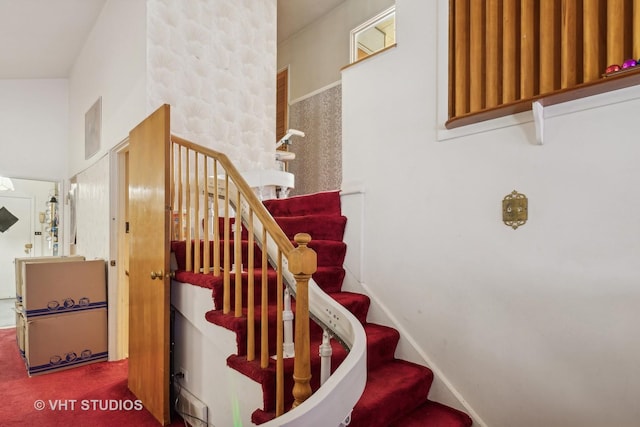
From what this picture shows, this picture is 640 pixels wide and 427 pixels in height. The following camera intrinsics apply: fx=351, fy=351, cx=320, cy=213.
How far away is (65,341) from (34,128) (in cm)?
325

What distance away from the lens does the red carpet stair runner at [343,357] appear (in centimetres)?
166

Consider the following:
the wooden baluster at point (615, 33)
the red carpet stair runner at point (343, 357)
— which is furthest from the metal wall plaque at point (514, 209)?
the red carpet stair runner at point (343, 357)

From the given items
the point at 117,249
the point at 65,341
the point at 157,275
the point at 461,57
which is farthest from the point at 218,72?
the point at 65,341

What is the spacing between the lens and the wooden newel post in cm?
137

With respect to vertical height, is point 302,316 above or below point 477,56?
below

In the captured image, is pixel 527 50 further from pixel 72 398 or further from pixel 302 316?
pixel 72 398

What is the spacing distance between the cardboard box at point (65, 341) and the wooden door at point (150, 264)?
0.91 metres

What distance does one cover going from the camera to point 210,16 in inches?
132

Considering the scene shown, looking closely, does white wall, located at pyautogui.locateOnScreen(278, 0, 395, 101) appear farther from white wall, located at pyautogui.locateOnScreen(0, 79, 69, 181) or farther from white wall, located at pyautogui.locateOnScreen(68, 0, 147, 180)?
white wall, located at pyautogui.locateOnScreen(0, 79, 69, 181)

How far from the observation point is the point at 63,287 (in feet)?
10.6

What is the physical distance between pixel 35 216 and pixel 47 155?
2.83m

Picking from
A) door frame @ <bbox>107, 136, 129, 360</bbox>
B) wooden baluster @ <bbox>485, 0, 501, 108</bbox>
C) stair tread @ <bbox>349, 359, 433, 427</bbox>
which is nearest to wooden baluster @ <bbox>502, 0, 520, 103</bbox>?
wooden baluster @ <bbox>485, 0, 501, 108</bbox>

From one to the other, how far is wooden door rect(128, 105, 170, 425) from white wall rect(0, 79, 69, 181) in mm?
3137

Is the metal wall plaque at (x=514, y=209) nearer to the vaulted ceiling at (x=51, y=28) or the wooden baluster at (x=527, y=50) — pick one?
the wooden baluster at (x=527, y=50)
